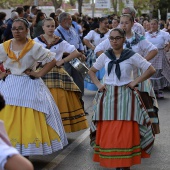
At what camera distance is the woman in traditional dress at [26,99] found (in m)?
6.40

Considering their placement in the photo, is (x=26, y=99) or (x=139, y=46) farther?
(x=139, y=46)

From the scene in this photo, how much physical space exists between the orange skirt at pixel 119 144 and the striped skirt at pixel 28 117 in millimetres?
666

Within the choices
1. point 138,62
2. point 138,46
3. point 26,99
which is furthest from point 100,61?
point 138,46

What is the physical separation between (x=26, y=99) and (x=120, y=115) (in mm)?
1077

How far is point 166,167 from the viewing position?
21.9 ft

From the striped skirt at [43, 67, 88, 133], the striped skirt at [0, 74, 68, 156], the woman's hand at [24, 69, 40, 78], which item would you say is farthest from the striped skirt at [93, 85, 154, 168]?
the striped skirt at [43, 67, 88, 133]

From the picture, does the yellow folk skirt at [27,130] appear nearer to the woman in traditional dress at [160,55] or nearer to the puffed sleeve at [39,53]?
the puffed sleeve at [39,53]

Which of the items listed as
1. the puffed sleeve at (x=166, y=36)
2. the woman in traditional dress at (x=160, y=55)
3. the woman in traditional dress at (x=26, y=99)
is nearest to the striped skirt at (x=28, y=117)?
the woman in traditional dress at (x=26, y=99)

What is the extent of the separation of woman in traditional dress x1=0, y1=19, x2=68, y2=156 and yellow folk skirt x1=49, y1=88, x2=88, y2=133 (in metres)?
1.20

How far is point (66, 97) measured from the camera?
8.01m

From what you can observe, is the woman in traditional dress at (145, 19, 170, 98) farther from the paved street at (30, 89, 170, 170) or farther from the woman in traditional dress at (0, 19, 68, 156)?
the woman in traditional dress at (0, 19, 68, 156)

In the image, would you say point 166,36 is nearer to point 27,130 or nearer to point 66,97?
point 66,97

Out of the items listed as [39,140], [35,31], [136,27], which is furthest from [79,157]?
[35,31]

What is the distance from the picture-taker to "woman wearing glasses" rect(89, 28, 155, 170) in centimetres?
614
